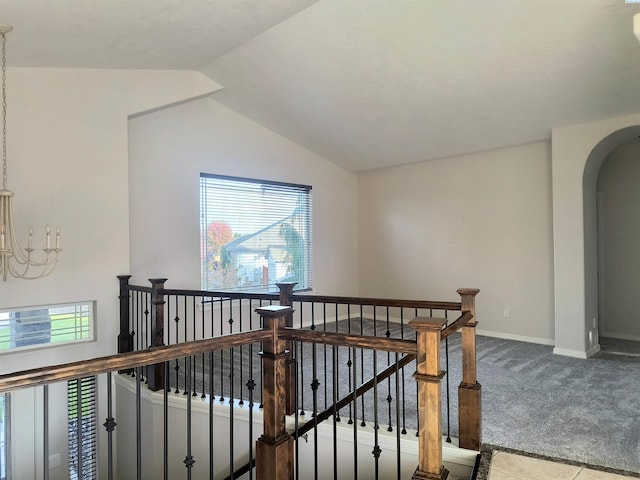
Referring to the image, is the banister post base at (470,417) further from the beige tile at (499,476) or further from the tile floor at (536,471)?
the beige tile at (499,476)

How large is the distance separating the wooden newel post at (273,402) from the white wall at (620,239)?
5590mm

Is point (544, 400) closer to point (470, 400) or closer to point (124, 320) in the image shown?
point (470, 400)

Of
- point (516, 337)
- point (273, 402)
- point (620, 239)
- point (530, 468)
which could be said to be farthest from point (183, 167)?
point (620, 239)

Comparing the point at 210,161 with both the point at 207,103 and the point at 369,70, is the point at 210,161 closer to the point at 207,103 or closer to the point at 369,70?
the point at 207,103

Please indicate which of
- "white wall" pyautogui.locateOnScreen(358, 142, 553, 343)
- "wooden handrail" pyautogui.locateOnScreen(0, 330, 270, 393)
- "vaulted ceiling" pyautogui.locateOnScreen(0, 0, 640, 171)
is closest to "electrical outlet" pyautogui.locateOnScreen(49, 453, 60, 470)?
"wooden handrail" pyautogui.locateOnScreen(0, 330, 270, 393)

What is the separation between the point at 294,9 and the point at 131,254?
2945mm

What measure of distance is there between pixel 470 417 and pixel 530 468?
1.29 feet

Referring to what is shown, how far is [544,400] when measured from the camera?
134 inches

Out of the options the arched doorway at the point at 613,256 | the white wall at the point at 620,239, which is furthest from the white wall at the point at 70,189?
the white wall at the point at 620,239

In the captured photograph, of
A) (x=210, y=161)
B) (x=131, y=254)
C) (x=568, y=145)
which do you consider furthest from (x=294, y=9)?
(x=568, y=145)

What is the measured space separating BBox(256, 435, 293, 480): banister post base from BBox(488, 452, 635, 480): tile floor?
1.05 metres

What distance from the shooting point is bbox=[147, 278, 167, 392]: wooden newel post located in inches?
150

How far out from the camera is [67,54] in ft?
11.9

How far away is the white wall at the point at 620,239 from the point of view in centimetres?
562
